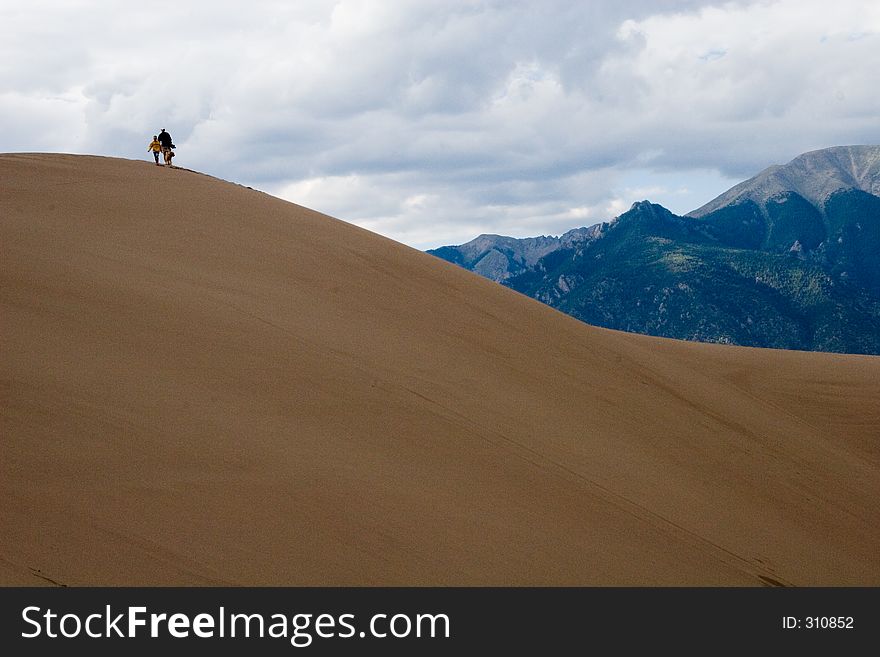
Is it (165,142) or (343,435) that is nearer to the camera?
(343,435)

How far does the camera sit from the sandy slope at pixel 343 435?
645cm

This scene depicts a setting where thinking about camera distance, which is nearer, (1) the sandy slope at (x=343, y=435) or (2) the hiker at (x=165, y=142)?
(1) the sandy slope at (x=343, y=435)

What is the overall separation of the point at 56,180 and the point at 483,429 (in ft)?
31.0

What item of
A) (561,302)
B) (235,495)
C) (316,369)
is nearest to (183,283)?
(316,369)

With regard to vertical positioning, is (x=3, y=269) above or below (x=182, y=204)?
below

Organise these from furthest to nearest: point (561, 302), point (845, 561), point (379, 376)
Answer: point (561, 302), point (379, 376), point (845, 561)

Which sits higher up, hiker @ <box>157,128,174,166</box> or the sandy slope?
hiker @ <box>157,128,174,166</box>

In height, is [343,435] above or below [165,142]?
below

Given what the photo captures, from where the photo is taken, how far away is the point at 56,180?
15.3 m

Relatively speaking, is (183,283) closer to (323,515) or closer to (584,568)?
(323,515)

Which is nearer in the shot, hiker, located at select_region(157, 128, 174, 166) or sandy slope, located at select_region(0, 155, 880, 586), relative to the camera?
sandy slope, located at select_region(0, 155, 880, 586)

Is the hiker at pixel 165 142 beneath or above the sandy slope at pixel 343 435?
above

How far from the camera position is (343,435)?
8.16 metres

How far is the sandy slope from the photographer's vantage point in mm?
6449
